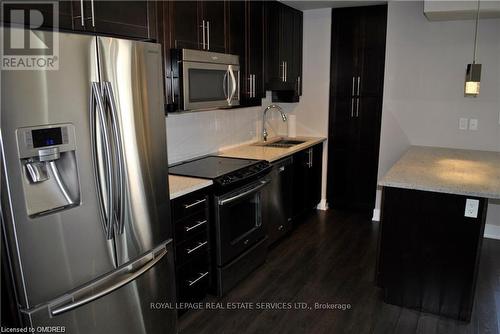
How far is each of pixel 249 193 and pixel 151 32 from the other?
4.47ft

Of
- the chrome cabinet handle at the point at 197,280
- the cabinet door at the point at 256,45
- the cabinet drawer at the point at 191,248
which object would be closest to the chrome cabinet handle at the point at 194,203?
the cabinet drawer at the point at 191,248

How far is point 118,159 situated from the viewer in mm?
1878

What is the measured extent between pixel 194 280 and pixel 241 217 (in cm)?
63

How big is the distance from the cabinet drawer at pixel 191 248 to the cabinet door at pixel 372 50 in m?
2.78

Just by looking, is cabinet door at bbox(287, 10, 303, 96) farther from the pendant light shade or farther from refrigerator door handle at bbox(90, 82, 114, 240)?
refrigerator door handle at bbox(90, 82, 114, 240)

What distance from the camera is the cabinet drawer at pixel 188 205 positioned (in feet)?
8.05

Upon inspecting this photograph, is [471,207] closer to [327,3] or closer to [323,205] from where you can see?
[323,205]

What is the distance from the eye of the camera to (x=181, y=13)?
8.83 ft

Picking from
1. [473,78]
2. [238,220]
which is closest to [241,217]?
[238,220]

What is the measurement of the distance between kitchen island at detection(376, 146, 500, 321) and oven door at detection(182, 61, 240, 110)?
1372 millimetres

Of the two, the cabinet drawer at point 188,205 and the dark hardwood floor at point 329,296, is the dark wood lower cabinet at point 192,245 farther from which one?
the dark hardwood floor at point 329,296

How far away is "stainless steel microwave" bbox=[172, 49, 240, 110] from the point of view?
8.86 ft

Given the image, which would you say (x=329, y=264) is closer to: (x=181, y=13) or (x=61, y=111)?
(x=181, y=13)

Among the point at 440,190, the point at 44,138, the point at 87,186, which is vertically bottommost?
the point at 440,190
